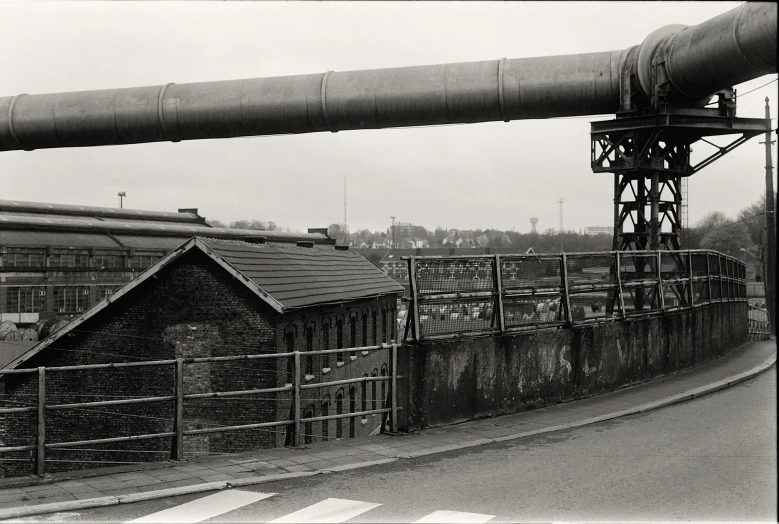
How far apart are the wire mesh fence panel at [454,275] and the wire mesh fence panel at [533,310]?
543 millimetres

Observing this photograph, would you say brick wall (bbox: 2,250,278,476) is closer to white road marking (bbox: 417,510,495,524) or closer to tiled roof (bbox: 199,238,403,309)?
tiled roof (bbox: 199,238,403,309)

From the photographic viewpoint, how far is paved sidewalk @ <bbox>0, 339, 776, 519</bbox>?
23.2 ft

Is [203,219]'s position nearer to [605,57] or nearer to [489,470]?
[605,57]

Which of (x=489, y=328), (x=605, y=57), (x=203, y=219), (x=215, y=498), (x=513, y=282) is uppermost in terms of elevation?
(x=203, y=219)

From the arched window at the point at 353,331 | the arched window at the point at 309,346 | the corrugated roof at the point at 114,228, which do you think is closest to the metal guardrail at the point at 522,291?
the arched window at the point at 309,346

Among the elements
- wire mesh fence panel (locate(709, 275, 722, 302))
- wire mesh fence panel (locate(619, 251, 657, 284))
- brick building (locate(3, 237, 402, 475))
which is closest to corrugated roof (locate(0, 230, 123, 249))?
brick building (locate(3, 237, 402, 475))

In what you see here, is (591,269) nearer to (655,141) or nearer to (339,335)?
(655,141)

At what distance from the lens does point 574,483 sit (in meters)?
7.46

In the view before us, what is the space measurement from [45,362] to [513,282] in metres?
18.8

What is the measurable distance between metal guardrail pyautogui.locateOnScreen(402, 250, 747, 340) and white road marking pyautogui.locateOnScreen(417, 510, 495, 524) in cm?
420

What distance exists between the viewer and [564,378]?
1234 cm

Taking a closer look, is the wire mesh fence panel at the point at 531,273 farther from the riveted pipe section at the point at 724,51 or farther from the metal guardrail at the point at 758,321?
the metal guardrail at the point at 758,321

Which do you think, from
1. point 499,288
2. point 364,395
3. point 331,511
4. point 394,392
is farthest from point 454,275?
point 364,395

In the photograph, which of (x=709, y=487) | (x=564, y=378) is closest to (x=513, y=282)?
(x=564, y=378)
